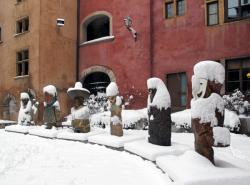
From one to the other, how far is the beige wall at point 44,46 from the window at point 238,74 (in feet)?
29.7

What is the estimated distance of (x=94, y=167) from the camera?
605 centimetres

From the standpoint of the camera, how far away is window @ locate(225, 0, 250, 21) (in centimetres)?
1301

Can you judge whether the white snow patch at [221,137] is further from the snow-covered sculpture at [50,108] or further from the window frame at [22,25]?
the window frame at [22,25]

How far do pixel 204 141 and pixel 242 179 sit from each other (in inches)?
34.0

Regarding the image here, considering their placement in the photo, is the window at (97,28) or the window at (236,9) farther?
the window at (97,28)

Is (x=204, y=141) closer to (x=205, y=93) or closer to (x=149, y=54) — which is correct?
(x=205, y=93)

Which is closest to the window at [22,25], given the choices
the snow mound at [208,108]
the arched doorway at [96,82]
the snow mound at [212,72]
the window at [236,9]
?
the arched doorway at [96,82]

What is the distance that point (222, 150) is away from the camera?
26.1ft

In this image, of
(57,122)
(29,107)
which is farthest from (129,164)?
(29,107)

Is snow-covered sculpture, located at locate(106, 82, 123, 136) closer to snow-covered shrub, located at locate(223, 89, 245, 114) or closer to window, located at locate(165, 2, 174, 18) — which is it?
snow-covered shrub, located at locate(223, 89, 245, 114)

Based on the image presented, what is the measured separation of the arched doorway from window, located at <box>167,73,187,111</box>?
4.28 meters

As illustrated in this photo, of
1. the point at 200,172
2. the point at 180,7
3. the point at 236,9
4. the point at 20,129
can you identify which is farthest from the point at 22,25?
the point at 200,172

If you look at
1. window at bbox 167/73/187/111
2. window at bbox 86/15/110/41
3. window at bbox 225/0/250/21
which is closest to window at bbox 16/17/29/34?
window at bbox 86/15/110/41

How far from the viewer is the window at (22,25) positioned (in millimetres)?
18844
